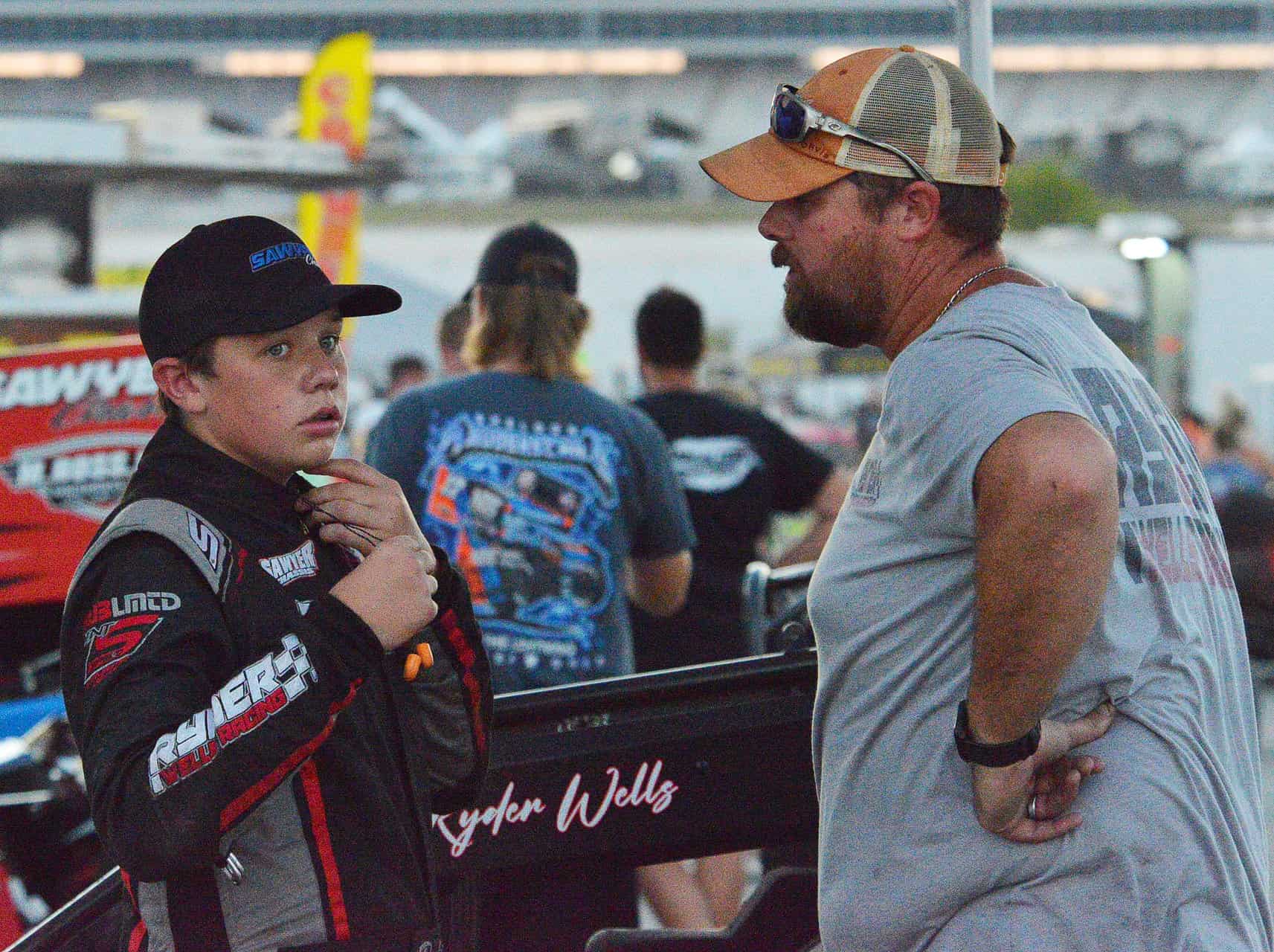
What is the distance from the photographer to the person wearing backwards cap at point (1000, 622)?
1.68 m

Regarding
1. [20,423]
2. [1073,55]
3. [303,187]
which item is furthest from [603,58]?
[20,423]

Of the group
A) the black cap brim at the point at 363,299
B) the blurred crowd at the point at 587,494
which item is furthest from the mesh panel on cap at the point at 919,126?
the blurred crowd at the point at 587,494

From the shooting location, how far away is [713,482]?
15.1 feet

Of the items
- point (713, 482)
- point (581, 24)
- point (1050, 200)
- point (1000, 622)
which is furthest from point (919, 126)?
point (581, 24)

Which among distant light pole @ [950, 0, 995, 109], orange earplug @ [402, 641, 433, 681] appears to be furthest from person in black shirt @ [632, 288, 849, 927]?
orange earplug @ [402, 641, 433, 681]

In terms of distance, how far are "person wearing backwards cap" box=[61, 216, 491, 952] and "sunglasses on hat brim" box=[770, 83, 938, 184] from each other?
1.71 feet

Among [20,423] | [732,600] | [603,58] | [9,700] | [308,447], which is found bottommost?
[9,700]

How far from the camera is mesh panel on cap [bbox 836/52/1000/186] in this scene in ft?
6.24

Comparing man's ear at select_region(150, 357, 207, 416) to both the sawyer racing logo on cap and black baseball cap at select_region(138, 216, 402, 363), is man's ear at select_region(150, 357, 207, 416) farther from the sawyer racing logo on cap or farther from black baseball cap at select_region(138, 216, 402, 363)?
the sawyer racing logo on cap

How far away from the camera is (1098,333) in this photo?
192cm

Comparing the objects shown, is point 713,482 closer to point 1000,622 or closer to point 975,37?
point 975,37

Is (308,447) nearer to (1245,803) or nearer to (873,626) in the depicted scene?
(873,626)

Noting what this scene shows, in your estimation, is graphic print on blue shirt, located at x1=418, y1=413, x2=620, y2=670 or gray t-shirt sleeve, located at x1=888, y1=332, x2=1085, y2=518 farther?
graphic print on blue shirt, located at x1=418, y1=413, x2=620, y2=670

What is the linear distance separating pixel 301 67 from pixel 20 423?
55.9 m
